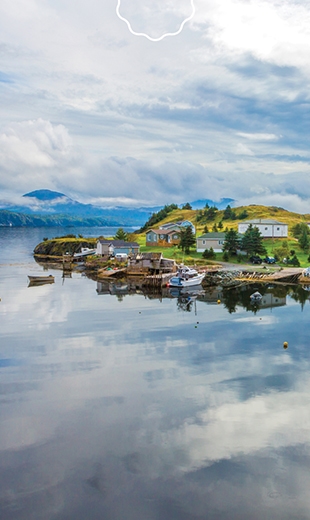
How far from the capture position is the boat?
68688 mm

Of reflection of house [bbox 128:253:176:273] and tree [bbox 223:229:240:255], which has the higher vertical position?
tree [bbox 223:229:240:255]

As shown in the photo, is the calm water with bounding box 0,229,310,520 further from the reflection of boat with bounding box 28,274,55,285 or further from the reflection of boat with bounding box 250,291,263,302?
the reflection of boat with bounding box 28,274,55,285

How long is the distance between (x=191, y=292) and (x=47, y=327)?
26979 mm

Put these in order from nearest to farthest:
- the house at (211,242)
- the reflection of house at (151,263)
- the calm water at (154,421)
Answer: the calm water at (154,421)
the reflection of house at (151,263)
the house at (211,242)

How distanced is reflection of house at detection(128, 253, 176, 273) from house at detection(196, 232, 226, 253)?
16424 mm

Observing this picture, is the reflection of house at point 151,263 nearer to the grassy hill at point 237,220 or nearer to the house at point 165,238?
the grassy hill at point 237,220

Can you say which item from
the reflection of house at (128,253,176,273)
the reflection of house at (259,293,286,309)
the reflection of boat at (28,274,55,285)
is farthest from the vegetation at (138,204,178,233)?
the reflection of house at (259,293,286,309)

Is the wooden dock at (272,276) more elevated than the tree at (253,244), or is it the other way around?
the tree at (253,244)

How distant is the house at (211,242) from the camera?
95812mm

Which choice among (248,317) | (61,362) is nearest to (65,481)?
(61,362)

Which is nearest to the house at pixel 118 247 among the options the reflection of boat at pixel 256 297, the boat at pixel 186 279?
the boat at pixel 186 279

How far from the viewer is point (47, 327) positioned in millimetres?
41594

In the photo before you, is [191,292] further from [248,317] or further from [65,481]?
[65,481]

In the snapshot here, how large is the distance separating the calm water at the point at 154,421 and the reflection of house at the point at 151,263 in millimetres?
36797
